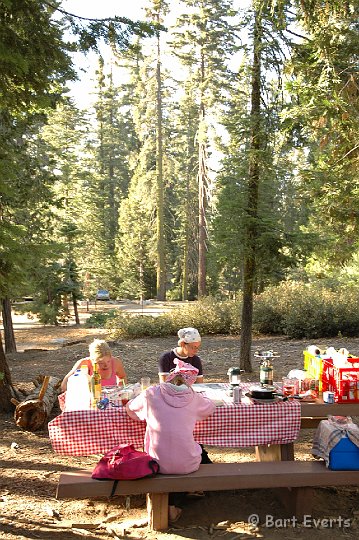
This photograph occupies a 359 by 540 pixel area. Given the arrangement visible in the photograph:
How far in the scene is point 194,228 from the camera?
130ft

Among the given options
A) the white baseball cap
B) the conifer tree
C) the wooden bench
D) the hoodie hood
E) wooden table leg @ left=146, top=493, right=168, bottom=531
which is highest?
the conifer tree

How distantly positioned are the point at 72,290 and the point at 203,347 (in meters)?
10.1

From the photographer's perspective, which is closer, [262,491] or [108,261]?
[262,491]

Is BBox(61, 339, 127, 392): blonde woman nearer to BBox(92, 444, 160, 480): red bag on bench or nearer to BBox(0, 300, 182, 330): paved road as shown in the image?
BBox(92, 444, 160, 480): red bag on bench

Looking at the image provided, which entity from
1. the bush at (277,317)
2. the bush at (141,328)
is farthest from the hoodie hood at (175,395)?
the bush at (141,328)

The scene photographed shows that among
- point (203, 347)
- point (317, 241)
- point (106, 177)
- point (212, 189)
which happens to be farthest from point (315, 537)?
point (106, 177)

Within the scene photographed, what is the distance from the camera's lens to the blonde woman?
5.68m

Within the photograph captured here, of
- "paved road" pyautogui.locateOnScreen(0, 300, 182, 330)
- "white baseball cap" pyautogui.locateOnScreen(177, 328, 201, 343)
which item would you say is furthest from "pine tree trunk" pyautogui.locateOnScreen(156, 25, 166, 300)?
"white baseball cap" pyautogui.locateOnScreen(177, 328, 201, 343)

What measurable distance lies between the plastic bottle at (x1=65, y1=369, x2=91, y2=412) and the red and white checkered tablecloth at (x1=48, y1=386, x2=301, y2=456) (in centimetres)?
24

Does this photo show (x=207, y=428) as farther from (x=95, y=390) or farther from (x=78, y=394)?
(x=78, y=394)

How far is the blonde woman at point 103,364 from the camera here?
18.6 ft

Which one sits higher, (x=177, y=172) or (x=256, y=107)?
(x=177, y=172)

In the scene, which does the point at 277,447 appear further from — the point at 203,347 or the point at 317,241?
the point at 203,347

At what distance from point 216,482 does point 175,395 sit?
2.27 ft
